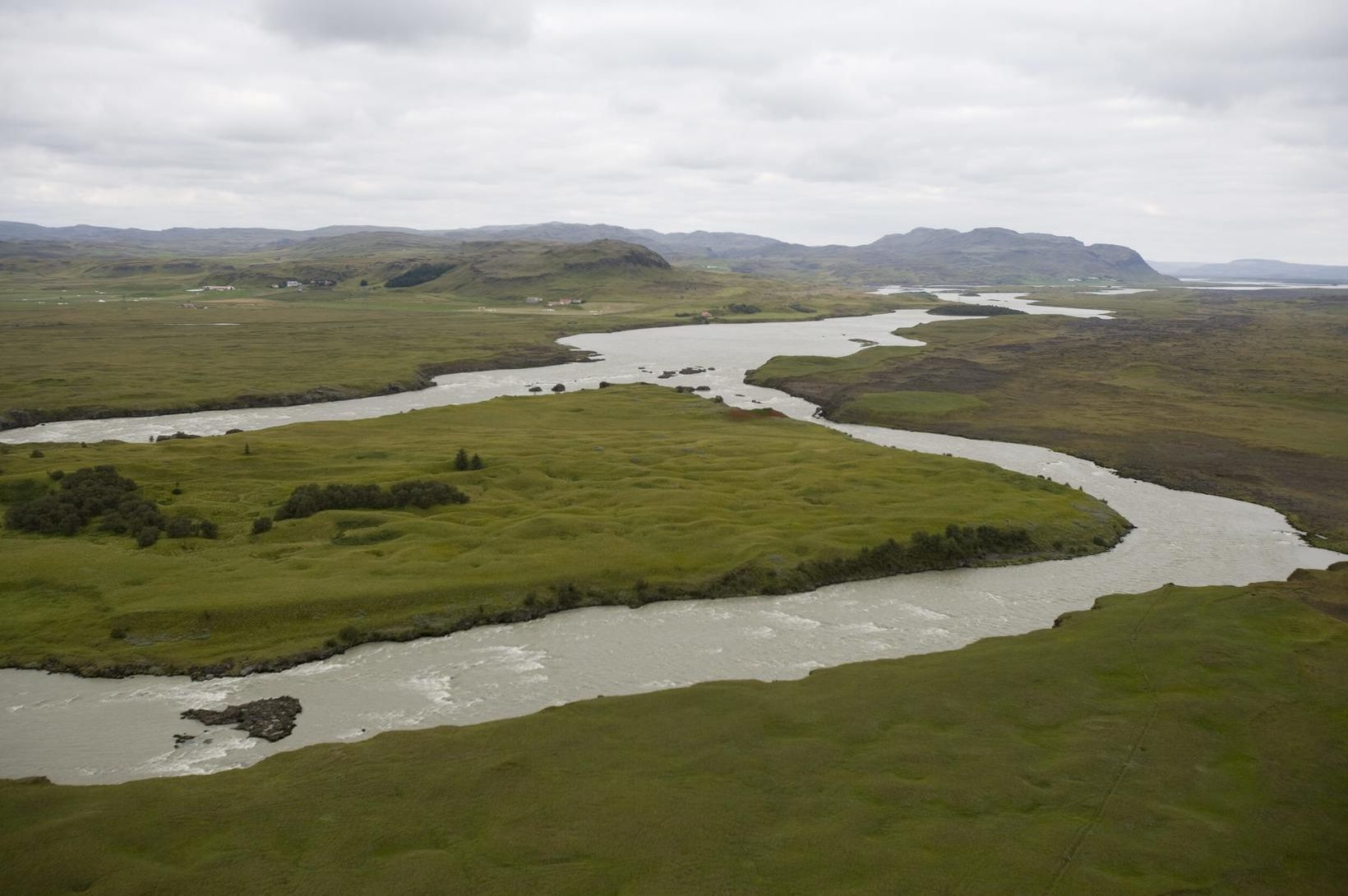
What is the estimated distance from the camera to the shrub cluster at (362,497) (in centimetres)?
4600

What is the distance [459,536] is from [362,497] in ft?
25.8

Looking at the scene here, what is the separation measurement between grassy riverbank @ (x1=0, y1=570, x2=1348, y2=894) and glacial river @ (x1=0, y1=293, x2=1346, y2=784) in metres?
3.39

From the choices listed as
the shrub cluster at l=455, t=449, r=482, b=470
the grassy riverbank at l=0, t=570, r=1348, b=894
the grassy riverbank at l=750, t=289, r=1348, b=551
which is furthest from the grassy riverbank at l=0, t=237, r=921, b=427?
the grassy riverbank at l=0, t=570, r=1348, b=894

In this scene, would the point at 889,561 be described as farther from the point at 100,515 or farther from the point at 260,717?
the point at 100,515

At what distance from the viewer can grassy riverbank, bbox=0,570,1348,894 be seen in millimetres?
17812

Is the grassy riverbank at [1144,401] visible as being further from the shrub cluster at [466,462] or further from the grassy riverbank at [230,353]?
the grassy riverbank at [230,353]

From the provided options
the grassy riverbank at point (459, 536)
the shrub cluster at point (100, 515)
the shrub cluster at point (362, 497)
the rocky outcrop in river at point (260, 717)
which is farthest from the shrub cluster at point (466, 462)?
the rocky outcrop in river at point (260, 717)

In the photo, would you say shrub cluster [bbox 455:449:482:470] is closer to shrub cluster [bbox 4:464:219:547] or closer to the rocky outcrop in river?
shrub cluster [bbox 4:464:219:547]

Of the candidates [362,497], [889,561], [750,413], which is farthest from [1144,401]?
[362,497]

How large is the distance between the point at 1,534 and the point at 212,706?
2235 centimetres

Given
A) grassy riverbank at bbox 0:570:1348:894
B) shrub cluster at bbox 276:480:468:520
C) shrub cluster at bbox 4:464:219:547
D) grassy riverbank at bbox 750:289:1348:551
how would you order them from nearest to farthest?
grassy riverbank at bbox 0:570:1348:894
shrub cluster at bbox 4:464:219:547
shrub cluster at bbox 276:480:468:520
grassy riverbank at bbox 750:289:1348:551

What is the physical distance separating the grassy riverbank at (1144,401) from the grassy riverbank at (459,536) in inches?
728

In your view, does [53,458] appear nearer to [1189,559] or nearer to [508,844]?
[508,844]

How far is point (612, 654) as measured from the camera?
110 feet
